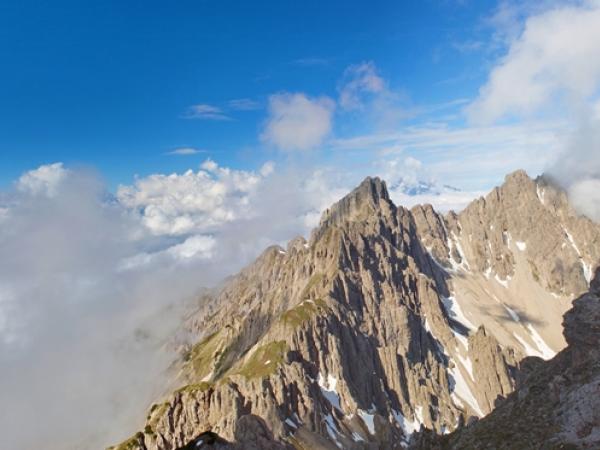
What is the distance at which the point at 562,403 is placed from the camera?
5131 cm

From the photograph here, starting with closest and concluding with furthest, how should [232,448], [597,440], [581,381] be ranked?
[597,440] < [581,381] < [232,448]

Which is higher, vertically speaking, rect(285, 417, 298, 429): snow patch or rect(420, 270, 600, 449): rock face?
rect(285, 417, 298, 429): snow patch

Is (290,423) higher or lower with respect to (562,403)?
higher

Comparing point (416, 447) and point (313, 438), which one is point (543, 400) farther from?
point (313, 438)

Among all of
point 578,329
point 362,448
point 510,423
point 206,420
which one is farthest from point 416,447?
point 206,420

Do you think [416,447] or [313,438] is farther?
[313,438]

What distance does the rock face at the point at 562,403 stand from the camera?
148ft

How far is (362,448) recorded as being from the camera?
146 m

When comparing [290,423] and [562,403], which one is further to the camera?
[290,423]

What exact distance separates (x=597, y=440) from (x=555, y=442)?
522 centimetres

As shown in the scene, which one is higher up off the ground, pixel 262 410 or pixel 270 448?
pixel 262 410

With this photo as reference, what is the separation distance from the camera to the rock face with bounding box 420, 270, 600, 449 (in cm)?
4519

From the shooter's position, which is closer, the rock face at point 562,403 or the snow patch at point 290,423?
the rock face at point 562,403

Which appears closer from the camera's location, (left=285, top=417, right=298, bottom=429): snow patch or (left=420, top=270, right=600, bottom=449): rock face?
(left=420, top=270, right=600, bottom=449): rock face
